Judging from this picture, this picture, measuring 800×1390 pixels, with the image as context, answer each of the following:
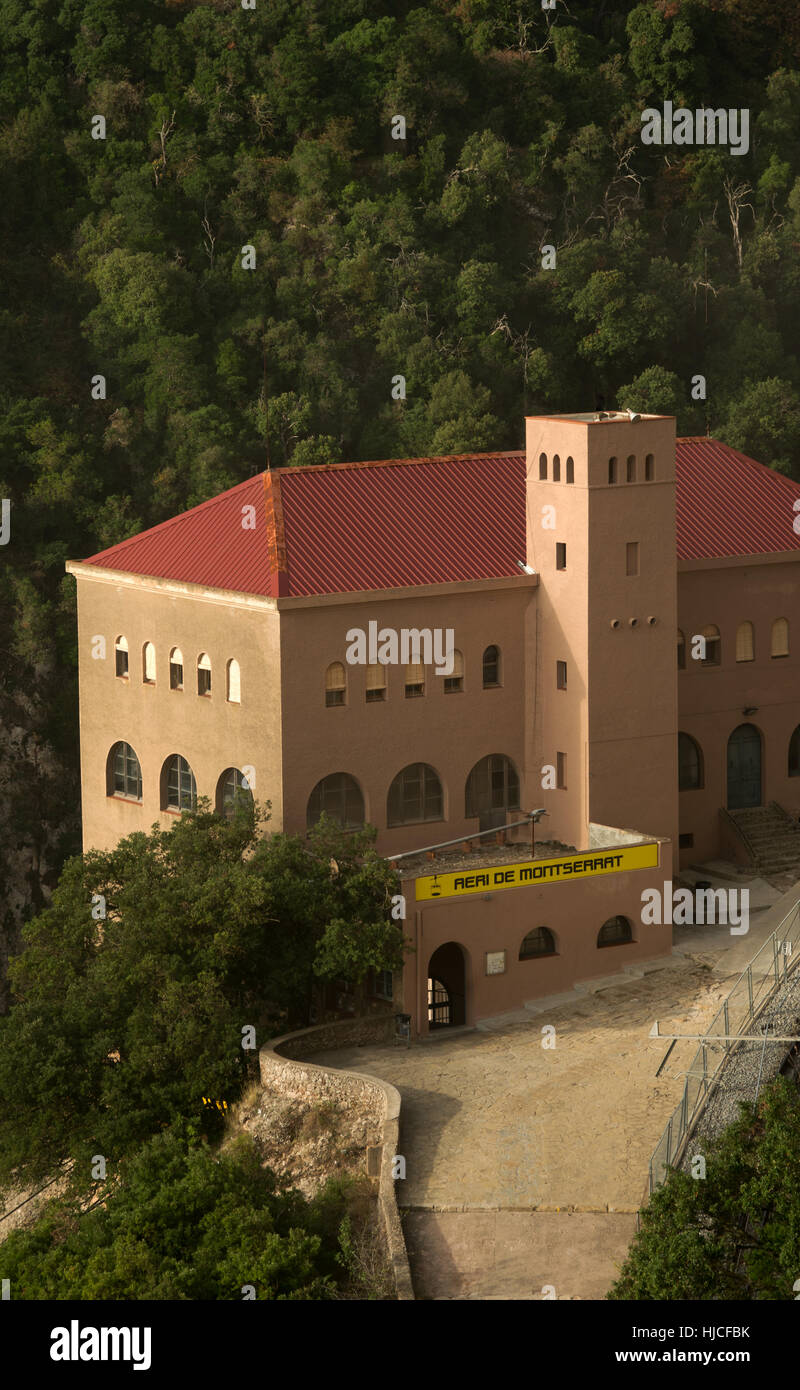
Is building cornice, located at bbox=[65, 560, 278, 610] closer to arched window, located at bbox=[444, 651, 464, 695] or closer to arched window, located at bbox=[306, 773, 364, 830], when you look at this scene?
arched window, located at bbox=[306, 773, 364, 830]

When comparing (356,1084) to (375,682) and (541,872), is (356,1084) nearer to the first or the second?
(541,872)

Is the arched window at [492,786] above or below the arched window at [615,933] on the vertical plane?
above

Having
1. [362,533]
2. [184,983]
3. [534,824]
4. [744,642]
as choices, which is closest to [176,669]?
[362,533]

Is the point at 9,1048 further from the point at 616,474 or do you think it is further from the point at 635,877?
the point at 616,474

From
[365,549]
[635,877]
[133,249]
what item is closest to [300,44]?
[133,249]

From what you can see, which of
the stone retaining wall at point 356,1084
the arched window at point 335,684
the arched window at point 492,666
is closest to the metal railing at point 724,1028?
the stone retaining wall at point 356,1084

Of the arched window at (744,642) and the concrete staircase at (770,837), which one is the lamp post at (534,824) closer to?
the concrete staircase at (770,837)
